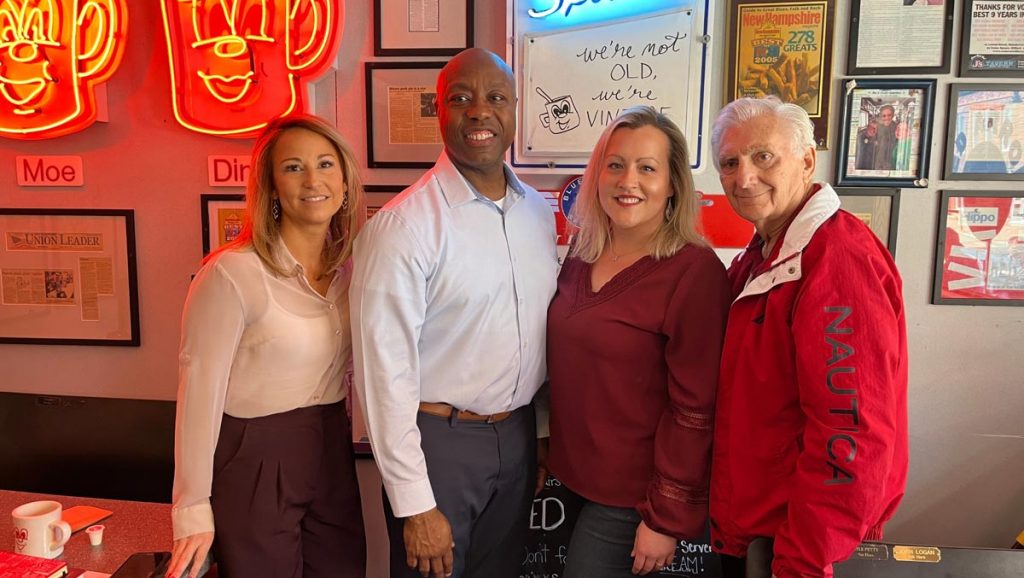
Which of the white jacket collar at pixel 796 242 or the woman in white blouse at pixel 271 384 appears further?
the woman in white blouse at pixel 271 384

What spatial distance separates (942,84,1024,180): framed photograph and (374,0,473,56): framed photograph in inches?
57.2

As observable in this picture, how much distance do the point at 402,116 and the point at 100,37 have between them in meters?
0.94

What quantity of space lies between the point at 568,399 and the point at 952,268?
1327 millimetres

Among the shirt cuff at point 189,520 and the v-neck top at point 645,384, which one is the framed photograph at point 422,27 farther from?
the shirt cuff at point 189,520

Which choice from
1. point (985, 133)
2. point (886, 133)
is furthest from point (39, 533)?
point (985, 133)

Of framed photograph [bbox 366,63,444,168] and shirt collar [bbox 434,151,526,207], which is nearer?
shirt collar [bbox 434,151,526,207]

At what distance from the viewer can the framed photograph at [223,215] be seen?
2025mm

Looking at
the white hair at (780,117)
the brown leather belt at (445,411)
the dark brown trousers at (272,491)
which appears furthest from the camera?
the brown leather belt at (445,411)

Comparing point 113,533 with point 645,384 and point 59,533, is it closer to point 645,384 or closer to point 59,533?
point 59,533

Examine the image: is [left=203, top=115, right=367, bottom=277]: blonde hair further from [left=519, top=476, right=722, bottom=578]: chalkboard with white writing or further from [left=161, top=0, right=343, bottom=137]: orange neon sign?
[left=519, top=476, right=722, bottom=578]: chalkboard with white writing

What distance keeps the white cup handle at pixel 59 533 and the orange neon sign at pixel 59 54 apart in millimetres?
1242

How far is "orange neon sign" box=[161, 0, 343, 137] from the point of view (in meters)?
1.81

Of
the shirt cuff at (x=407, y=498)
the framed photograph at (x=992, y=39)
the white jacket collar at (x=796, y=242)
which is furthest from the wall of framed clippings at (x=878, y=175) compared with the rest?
the shirt cuff at (x=407, y=498)

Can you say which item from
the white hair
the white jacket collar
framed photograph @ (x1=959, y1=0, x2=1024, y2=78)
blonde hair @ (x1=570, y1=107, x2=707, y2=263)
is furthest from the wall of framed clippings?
the white jacket collar
